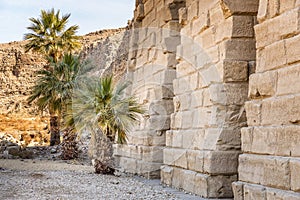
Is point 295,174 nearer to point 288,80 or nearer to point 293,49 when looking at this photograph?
point 288,80

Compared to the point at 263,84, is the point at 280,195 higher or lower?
lower

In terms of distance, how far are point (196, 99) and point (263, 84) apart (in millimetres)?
2013

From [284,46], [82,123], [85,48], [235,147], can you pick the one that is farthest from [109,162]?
[85,48]

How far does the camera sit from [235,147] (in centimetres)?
551

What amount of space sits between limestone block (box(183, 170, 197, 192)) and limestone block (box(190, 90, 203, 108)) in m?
1.00

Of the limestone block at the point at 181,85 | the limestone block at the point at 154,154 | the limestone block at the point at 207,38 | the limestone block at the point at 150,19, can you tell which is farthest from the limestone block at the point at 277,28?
the limestone block at the point at 150,19

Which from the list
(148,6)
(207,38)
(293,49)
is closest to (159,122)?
(207,38)

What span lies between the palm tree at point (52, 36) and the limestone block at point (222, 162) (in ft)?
44.5

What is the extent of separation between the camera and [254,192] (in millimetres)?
4348

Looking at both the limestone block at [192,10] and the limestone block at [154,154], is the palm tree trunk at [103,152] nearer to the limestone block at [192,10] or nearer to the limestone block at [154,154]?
the limestone block at [154,154]

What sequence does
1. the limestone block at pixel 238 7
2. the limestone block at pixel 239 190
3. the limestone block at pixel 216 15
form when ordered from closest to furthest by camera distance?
the limestone block at pixel 239 190 → the limestone block at pixel 238 7 → the limestone block at pixel 216 15

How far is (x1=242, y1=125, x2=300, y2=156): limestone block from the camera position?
12.6ft

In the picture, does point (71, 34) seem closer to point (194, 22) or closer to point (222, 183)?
point (194, 22)

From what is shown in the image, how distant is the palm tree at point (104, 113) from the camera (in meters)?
8.38
